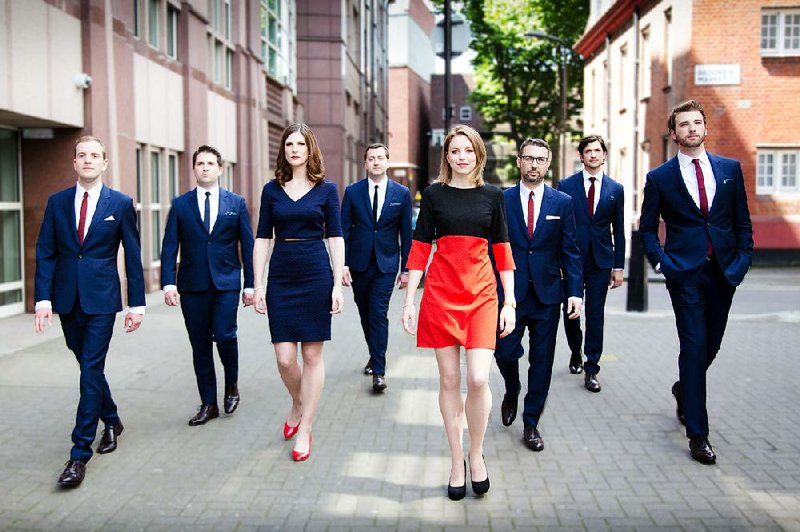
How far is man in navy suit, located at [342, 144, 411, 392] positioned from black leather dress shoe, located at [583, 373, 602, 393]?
5.58 ft

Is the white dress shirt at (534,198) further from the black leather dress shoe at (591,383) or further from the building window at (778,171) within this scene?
the building window at (778,171)

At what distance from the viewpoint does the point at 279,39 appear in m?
27.5

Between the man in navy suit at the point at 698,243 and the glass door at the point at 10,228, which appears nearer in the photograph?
the man in navy suit at the point at 698,243

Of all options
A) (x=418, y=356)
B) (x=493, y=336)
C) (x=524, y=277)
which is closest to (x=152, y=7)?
(x=418, y=356)

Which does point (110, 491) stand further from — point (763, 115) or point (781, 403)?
point (763, 115)

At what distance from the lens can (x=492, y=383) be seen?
7859 millimetres

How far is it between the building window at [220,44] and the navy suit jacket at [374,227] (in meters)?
12.3

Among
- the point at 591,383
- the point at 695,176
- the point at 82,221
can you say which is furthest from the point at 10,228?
the point at 695,176

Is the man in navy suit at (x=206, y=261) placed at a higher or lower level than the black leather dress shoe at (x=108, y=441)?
higher

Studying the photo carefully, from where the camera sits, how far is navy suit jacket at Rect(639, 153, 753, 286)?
5.55 m

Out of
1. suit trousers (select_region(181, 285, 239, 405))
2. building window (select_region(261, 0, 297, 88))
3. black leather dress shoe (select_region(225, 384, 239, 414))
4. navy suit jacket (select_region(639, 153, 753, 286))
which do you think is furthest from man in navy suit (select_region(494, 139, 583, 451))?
building window (select_region(261, 0, 297, 88))

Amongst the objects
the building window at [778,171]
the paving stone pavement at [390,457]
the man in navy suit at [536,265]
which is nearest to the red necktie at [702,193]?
the man in navy suit at [536,265]

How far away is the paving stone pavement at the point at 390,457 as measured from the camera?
14.8 feet

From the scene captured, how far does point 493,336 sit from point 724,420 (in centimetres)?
264
